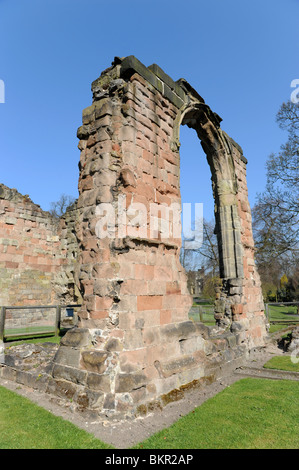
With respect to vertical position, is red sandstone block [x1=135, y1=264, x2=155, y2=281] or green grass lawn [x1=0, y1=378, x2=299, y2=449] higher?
red sandstone block [x1=135, y1=264, x2=155, y2=281]

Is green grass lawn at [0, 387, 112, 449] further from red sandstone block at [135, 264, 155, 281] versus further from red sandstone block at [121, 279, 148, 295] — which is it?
A: red sandstone block at [135, 264, 155, 281]

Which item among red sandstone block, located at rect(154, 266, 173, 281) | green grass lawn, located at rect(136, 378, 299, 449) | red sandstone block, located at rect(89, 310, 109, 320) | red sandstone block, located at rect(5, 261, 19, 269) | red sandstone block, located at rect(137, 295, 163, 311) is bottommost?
green grass lawn, located at rect(136, 378, 299, 449)

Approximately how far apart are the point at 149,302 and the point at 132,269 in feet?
1.80

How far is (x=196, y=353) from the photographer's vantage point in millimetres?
4918

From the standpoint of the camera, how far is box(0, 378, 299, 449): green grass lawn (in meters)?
2.85

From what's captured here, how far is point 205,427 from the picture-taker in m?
3.20

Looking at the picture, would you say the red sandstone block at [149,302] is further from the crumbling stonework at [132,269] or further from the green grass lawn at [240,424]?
the green grass lawn at [240,424]

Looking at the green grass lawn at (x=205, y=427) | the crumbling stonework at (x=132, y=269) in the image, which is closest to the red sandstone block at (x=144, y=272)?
the crumbling stonework at (x=132, y=269)

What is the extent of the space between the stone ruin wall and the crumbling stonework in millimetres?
7271

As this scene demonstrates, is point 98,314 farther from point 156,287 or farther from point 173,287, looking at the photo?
A: point 173,287

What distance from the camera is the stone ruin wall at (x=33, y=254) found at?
11117 mm

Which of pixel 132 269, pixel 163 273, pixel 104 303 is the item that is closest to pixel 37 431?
pixel 104 303

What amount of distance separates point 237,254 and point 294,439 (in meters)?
4.85

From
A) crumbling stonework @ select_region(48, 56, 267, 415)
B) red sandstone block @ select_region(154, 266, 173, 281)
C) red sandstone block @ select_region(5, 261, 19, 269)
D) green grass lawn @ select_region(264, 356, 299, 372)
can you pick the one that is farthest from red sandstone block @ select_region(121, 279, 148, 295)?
red sandstone block @ select_region(5, 261, 19, 269)
